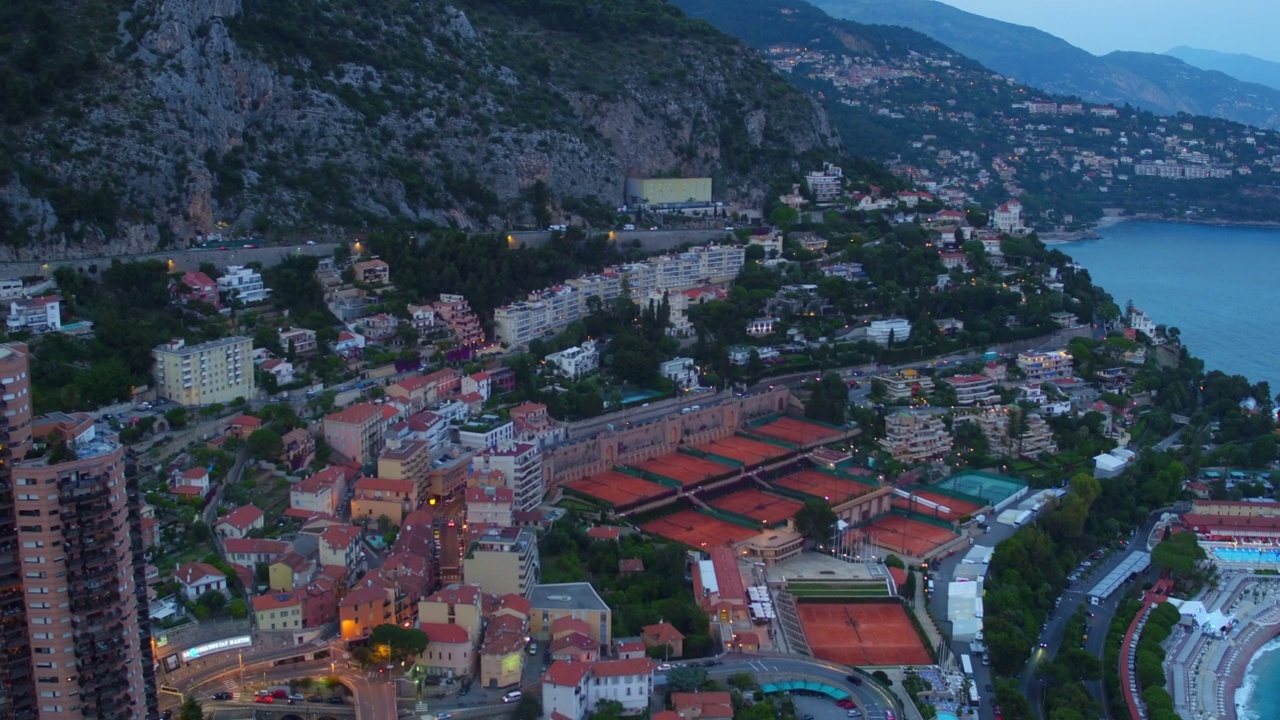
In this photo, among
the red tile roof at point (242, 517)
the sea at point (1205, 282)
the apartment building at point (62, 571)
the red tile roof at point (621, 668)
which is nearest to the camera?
the apartment building at point (62, 571)

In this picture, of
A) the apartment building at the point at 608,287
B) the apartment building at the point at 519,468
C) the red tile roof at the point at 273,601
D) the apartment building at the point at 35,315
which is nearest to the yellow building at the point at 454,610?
the red tile roof at the point at 273,601

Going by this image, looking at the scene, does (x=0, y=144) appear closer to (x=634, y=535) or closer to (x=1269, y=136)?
(x=634, y=535)

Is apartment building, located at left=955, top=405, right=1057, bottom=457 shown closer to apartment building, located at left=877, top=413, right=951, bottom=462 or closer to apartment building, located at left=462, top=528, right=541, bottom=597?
apartment building, located at left=877, top=413, right=951, bottom=462

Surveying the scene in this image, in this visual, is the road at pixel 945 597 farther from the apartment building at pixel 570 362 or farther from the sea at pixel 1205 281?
the sea at pixel 1205 281

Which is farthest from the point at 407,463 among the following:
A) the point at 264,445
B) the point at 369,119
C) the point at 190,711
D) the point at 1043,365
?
the point at 1043,365

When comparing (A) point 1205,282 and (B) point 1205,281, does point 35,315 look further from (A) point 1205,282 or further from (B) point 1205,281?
(B) point 1205,281

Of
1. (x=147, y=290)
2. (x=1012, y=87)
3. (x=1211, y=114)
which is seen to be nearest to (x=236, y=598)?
(x=147, y=290)

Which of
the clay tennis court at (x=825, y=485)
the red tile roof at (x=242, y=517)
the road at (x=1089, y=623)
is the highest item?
the red tile roof at (x=242, y=517)
